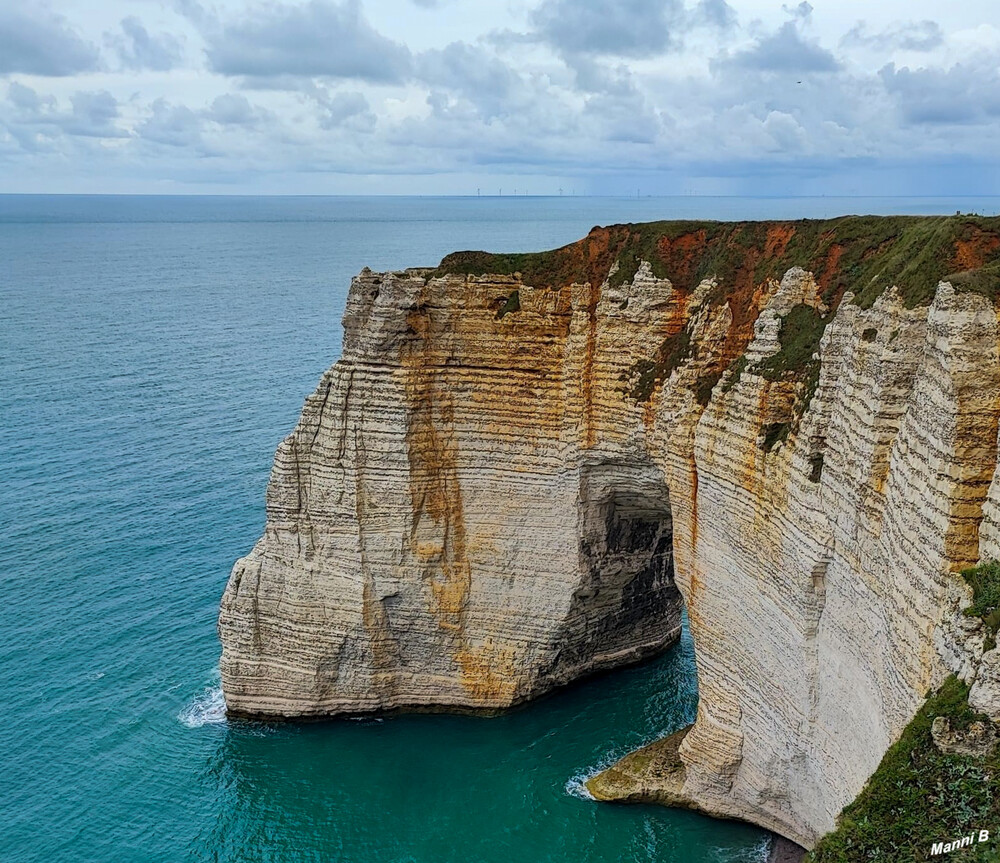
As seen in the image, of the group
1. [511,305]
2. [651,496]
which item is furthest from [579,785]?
[511,305]

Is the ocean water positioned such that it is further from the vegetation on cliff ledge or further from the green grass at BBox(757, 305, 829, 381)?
the green grass at BBox(757, 305, 829, 381)

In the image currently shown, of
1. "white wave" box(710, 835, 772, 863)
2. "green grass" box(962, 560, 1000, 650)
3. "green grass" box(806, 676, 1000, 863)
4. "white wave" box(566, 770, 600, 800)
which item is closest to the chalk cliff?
"white wave" box(710, 835, 772, 863)

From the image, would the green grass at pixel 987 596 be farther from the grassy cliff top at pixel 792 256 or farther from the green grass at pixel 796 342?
the green grass at pixel 796 342

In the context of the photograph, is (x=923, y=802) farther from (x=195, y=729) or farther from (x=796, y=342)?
(x=195, y=729)

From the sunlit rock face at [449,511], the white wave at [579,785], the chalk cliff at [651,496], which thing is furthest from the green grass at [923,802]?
the sunlit rock face at [449,511]

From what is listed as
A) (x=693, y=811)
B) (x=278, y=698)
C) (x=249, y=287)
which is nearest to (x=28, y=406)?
(x=278, y=698)
